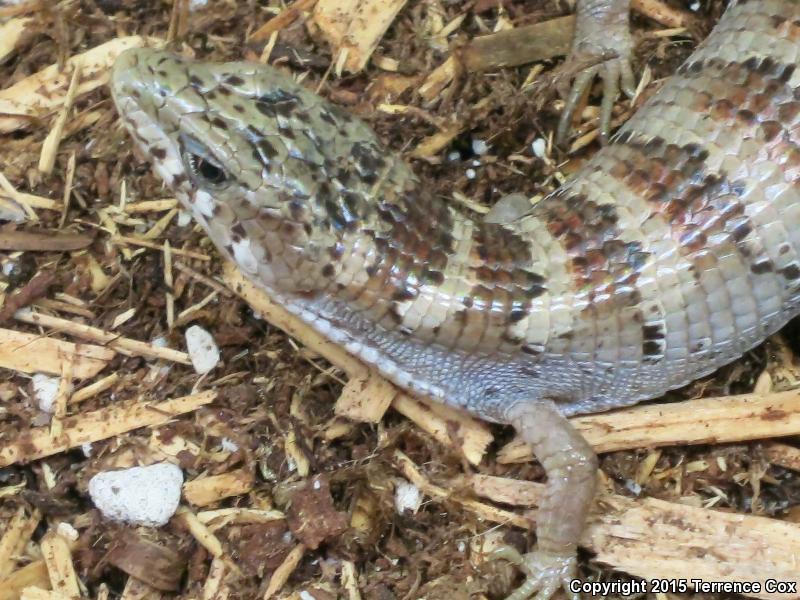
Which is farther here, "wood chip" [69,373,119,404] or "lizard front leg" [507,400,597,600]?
"wood chip" [69,373,119,404]

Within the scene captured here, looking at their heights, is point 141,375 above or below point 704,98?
below

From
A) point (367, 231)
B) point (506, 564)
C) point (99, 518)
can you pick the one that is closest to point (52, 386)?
point (99, 518)

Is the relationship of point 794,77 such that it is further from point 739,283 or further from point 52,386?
point 52,386

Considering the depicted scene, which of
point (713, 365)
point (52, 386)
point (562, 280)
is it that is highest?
point (562, 280)

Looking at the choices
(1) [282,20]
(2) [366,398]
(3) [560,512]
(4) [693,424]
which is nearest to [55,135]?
(1) [282,20]

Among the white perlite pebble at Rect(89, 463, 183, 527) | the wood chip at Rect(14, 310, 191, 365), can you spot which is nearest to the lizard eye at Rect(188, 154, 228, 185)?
the wood chip at Rect(14, 310, 191, 365)

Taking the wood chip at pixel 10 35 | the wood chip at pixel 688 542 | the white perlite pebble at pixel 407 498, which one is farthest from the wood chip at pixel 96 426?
the wood chip at pixel 10 35

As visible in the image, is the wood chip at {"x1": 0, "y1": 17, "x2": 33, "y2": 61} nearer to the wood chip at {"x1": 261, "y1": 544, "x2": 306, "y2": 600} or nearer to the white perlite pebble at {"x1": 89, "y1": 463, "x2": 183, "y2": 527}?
the white perlite pebble at {"x1": 89, "y1": 463, "x2": 183, "y2": 527}
